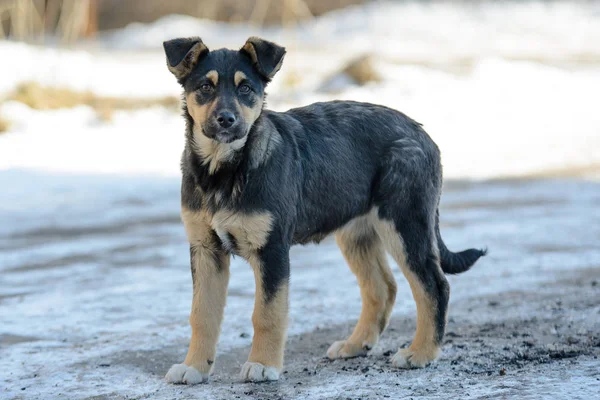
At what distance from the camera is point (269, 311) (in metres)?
5.68

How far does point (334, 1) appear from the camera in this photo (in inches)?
1373

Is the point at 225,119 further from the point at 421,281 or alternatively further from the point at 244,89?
the point at 421,281

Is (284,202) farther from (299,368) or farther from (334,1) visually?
(334,1)

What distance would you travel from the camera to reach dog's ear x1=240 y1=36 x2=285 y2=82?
5895 millimetres

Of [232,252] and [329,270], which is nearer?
[232,252]

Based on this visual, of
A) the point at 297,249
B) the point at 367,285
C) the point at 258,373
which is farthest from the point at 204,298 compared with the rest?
the point at 297,249

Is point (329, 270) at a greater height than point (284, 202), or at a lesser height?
lesser

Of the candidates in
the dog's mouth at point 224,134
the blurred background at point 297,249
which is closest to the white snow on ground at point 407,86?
the blurred background at point 297,249

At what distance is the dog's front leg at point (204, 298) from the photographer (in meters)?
5.81

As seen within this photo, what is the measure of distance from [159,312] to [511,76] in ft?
49.7

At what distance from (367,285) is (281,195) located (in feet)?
3.89

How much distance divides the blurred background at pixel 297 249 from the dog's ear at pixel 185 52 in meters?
1.97

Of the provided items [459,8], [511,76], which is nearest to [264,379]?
[511,76]

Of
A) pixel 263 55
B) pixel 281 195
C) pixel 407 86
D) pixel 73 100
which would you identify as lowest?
pixel 281 195
